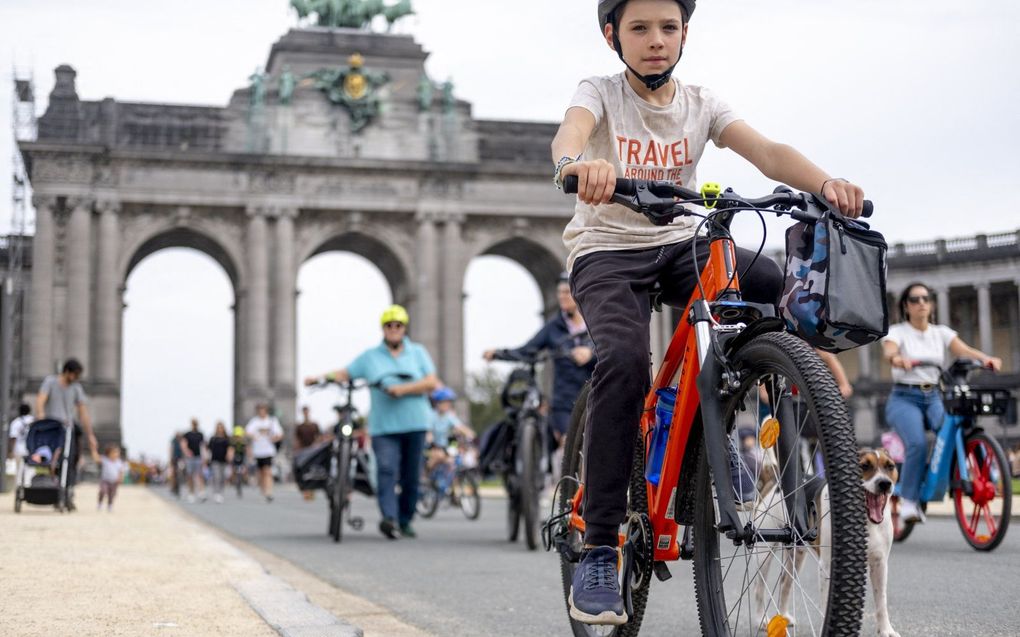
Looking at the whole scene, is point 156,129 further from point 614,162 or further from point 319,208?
point 614,162

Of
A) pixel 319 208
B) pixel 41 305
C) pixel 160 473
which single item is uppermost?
pixel 319 208

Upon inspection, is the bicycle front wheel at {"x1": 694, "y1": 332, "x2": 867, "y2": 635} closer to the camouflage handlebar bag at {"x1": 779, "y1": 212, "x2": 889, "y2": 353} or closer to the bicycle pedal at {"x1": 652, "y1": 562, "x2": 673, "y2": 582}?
the camouflage handlebar bag at {"x1": 779, "y1": 212, "x2": 889, "y2": 353}

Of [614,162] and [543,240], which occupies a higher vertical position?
[543,240]

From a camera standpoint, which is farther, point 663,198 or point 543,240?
point 543,240

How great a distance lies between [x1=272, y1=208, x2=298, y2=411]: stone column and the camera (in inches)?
2008

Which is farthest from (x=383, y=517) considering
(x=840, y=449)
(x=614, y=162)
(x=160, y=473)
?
(x=160, y=473)

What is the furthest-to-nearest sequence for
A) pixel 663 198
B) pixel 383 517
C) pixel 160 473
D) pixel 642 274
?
pixel 160 473
pixel 383 517
pixel 642 274
pixel 663 198

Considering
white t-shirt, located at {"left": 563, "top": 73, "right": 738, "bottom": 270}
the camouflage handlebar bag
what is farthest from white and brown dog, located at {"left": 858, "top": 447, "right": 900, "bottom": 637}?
the camouflage handlebar bag

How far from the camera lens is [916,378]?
31.8ft

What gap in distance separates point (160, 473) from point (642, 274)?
75.4 m

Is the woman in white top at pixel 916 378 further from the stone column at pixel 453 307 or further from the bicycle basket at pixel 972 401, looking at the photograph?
the stone column at pixel 453 307

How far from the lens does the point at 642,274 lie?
167 inches

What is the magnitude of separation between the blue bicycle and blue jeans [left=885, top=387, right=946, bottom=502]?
7 cm

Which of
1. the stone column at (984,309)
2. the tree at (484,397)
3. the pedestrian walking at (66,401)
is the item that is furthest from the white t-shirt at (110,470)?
the tree at (484,397)
